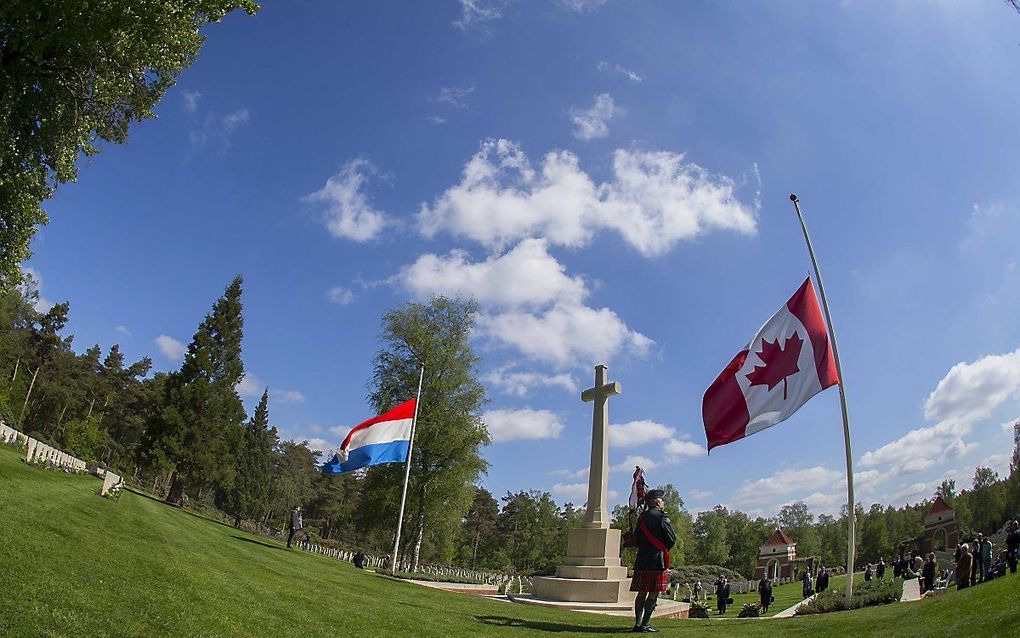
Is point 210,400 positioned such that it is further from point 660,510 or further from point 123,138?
point 660,510

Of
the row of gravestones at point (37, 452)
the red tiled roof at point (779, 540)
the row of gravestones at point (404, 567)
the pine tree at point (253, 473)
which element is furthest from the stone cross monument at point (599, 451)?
the red tiled roof at point (779, 540)

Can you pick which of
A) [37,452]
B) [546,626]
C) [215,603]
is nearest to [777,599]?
[546,626]

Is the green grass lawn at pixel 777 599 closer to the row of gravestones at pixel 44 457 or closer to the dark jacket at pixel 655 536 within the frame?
the dark jacket at pixel 655 536

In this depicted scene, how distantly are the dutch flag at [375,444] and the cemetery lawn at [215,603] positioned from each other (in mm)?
6501

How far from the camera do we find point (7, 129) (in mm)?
9625

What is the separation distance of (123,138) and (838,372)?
15578mm

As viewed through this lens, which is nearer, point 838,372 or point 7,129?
point 7,129

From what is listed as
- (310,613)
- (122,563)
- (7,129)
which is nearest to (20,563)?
(122,563)

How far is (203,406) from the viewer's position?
42.3 meters

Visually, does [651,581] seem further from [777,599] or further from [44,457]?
[777,599]

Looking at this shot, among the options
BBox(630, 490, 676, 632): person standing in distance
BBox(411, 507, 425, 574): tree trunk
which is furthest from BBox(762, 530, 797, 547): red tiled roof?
BBox(630, 490, 676, 632): person standing in distance

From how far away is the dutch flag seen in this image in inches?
767

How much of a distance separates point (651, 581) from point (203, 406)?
1652 inches

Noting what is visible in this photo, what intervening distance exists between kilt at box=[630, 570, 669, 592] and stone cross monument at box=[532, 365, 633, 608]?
26.0 feet
